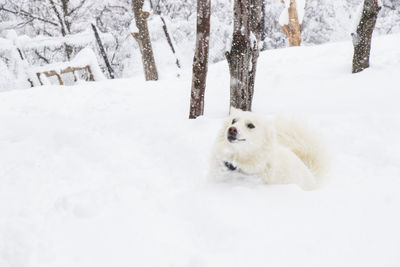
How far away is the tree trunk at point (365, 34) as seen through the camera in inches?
222

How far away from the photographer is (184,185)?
11.1 ft

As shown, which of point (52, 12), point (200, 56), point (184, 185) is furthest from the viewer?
point (52, 12)

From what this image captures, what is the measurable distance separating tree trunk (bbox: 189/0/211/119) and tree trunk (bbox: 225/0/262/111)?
439 mm

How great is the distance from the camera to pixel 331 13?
53.1 feet

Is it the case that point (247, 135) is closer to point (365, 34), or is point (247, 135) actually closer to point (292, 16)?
point (365, 34)

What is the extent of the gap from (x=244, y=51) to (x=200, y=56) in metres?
0.77

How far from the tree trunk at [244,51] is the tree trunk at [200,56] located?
1.44ft

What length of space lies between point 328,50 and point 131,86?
19.6 ft

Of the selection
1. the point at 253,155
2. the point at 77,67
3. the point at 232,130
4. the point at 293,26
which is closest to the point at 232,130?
the point at 232,130

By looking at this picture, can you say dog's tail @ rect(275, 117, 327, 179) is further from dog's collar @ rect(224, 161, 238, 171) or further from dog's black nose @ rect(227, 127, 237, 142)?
dog's black nose @ rect(227, 127, 237, 142)

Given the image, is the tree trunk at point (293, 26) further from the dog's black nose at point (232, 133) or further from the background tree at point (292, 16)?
the dog's black nose at point (232, 133)

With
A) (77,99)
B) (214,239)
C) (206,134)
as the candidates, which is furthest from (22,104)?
(214,239)

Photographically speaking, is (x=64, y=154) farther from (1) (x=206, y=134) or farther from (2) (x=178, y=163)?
(1) (x=206, y=134)

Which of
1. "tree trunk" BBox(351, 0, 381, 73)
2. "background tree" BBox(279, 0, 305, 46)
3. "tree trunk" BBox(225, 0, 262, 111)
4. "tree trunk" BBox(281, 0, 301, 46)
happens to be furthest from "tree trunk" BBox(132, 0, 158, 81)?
"tree trunk" BBox(351, 0, 381, 73)
